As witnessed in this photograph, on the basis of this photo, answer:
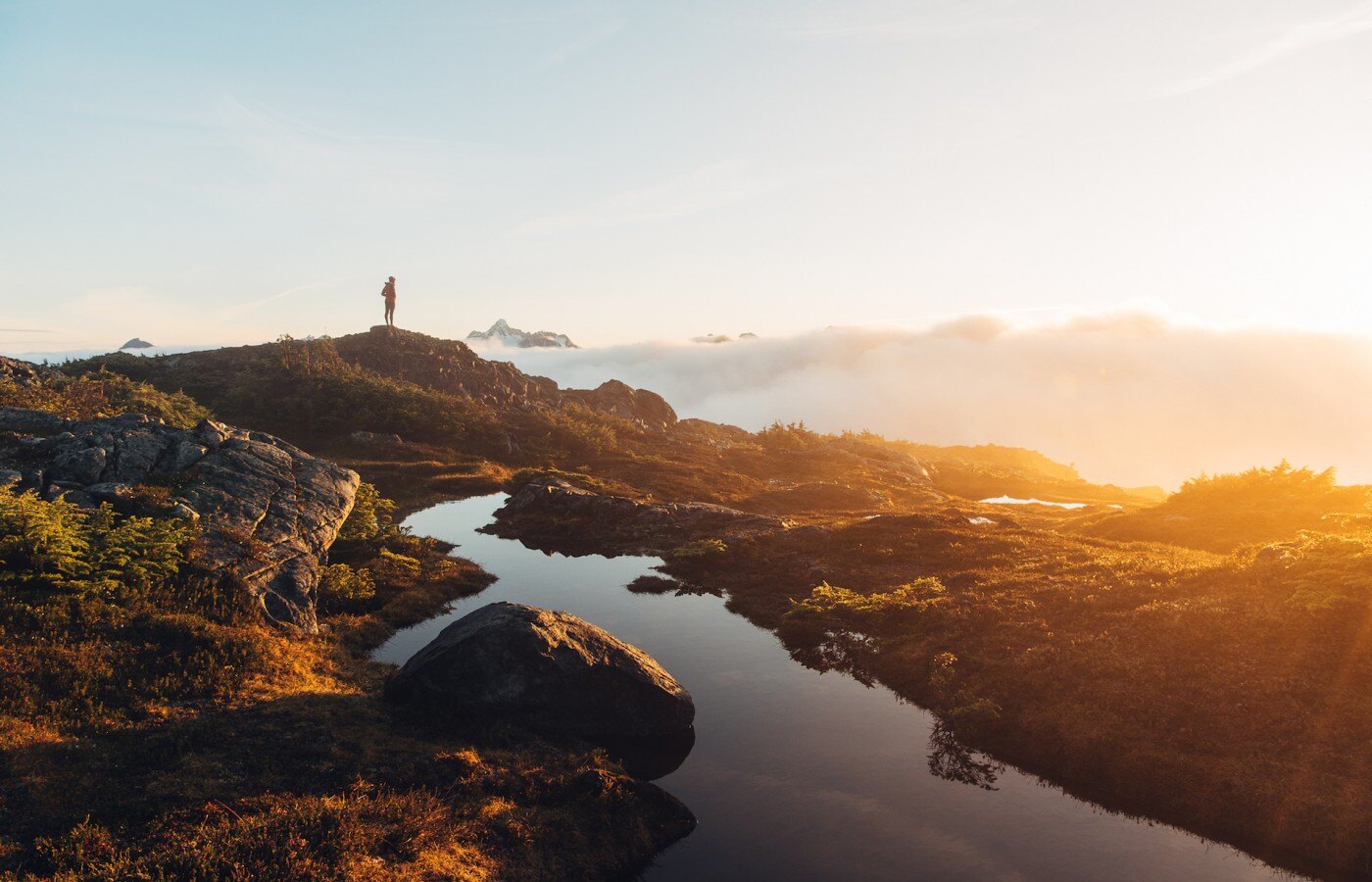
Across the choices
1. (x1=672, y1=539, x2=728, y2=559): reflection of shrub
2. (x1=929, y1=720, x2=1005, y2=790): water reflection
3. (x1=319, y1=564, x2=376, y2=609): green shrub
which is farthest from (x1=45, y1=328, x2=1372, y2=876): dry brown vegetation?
(x1=319, y1=564, x2=376, y2=609): green shrub

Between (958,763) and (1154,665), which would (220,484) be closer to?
(958,763)

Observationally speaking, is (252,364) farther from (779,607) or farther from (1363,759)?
(1363,759)

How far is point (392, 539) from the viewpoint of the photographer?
32.9 m

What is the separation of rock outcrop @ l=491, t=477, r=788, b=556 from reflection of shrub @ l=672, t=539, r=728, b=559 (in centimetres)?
182

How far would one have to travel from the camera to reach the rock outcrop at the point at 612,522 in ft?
133

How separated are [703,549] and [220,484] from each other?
2304 cm

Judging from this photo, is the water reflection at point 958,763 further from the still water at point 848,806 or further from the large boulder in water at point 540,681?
the large boulder in water at point 540,681

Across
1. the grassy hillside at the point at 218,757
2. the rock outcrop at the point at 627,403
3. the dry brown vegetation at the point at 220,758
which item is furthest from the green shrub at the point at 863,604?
the rock outcrop at the point at 627,403

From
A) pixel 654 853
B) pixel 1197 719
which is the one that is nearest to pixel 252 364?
pixel 654 853

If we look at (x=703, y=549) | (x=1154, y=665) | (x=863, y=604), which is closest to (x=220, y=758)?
(x=863, y=604)

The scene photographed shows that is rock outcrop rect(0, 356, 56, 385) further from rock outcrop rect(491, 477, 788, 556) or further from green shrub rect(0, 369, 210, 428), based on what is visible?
rock outcrop rect(491, 477, 788, 556)

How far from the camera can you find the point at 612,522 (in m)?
43.5

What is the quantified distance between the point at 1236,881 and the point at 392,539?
33.0 m

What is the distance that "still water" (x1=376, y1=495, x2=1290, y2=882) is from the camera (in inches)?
532
